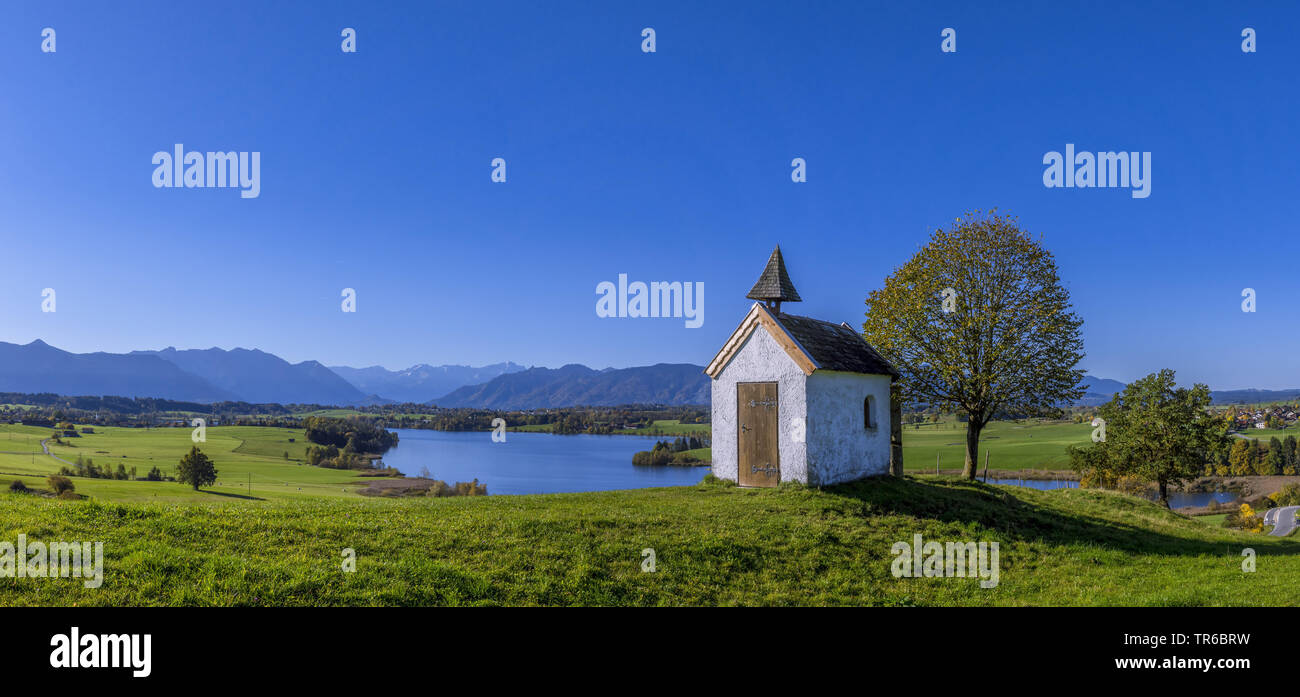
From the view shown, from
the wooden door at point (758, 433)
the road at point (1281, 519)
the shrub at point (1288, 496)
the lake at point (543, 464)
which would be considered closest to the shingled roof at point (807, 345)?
the wooden door at point (758, 433)

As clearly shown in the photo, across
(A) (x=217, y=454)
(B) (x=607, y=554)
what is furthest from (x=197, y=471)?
(A) (x=217, y=454)

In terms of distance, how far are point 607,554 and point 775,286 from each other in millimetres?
15029

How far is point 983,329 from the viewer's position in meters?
30.2

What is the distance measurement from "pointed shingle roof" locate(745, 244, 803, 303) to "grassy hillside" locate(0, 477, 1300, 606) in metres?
7.79

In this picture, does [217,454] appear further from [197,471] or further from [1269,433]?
[1269,433]

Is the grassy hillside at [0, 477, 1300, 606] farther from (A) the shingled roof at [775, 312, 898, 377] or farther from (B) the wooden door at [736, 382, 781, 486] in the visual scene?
(A) the shingled roof at [775, 312, 898, 377]

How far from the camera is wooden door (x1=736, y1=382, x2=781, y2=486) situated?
2252 cm

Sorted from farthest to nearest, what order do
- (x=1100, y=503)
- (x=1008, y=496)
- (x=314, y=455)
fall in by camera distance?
(x=314, y=455), (x=1100, y=503), (x=1008, y=496)

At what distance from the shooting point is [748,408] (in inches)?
914

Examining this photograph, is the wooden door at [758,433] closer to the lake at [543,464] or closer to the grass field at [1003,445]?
the lake at [543,464]

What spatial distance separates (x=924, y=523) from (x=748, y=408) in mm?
6879

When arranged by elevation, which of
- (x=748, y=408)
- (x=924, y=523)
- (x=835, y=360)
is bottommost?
(x=924, y=523)
